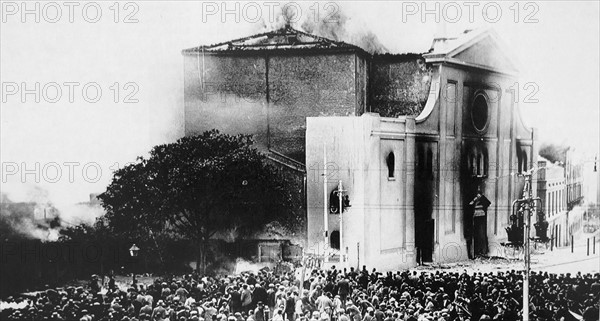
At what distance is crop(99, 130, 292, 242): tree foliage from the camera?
10.5m

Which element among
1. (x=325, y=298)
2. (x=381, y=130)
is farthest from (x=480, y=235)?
(x=325, y=298)

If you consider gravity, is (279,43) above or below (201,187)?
above

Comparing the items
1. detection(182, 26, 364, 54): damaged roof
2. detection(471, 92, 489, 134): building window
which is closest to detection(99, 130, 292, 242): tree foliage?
detection(182, 26, 364, 54): damaged roof

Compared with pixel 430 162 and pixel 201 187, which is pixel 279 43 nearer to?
pixel 201 187

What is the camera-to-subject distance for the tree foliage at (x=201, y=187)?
10.5 metres

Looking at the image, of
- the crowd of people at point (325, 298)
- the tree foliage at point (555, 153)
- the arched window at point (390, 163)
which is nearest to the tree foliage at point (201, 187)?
the crowd of people at point (325, 298)

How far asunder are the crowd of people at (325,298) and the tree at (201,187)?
0.80 m

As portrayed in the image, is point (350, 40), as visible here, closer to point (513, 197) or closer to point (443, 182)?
point (443, 182)

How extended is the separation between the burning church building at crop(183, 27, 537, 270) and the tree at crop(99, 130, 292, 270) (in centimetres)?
25

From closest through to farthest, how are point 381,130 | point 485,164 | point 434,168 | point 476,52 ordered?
1. point 381,130
2. point 476,52
3. point 434,168
4. point 485,164

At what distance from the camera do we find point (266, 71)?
1058cm

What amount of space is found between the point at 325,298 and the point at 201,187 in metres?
2.27

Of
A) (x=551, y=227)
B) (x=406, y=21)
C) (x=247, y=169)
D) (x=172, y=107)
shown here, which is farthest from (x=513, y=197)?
(x=172, y=107)

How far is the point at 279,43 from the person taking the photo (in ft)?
34.4
